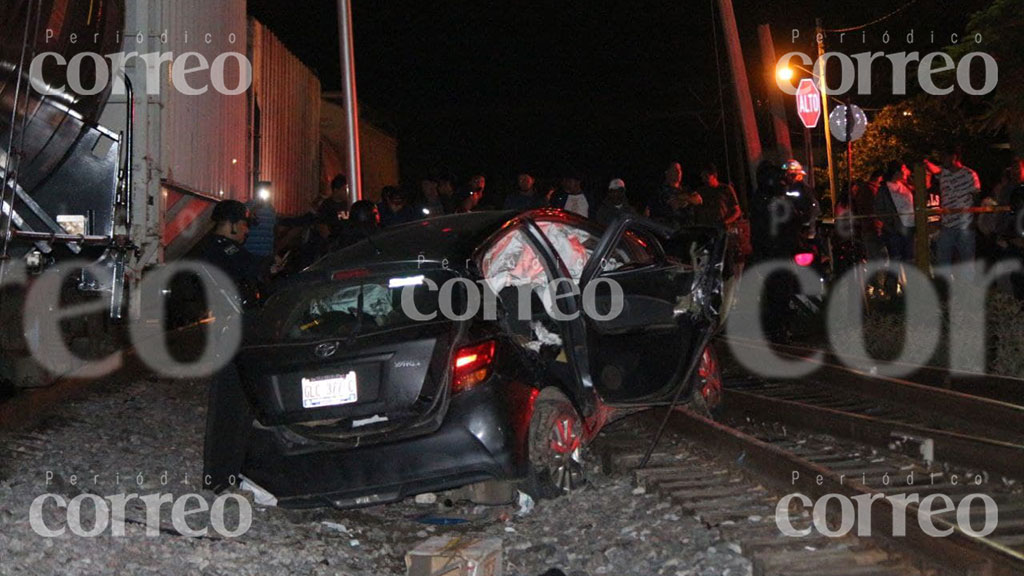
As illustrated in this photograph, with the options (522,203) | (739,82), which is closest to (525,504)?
(522,203)

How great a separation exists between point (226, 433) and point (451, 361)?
4.71 ft

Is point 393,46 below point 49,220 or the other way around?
the other way around

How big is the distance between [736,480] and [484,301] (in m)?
1.86

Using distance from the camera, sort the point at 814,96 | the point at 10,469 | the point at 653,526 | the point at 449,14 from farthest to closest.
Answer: the point at 449,14, the point at 814,96, the point at 10,469, the point at 653,526

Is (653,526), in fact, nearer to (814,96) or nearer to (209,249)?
(209,249)

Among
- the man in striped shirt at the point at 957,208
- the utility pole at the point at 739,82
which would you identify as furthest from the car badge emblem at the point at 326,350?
the utility pole at the point at 739,82

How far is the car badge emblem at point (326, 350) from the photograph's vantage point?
6301mm

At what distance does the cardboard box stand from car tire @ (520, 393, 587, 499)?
3.67ft

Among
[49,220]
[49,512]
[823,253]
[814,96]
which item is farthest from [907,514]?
[814,96]

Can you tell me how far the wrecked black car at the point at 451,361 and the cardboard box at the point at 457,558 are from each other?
2.84 ft

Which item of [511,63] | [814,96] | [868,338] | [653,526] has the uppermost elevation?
[511,63]

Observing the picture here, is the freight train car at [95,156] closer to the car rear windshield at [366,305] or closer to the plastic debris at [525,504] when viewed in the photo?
the car rear windshield at [366,305]

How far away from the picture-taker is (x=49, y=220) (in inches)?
373

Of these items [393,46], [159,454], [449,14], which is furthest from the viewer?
[393,46]
